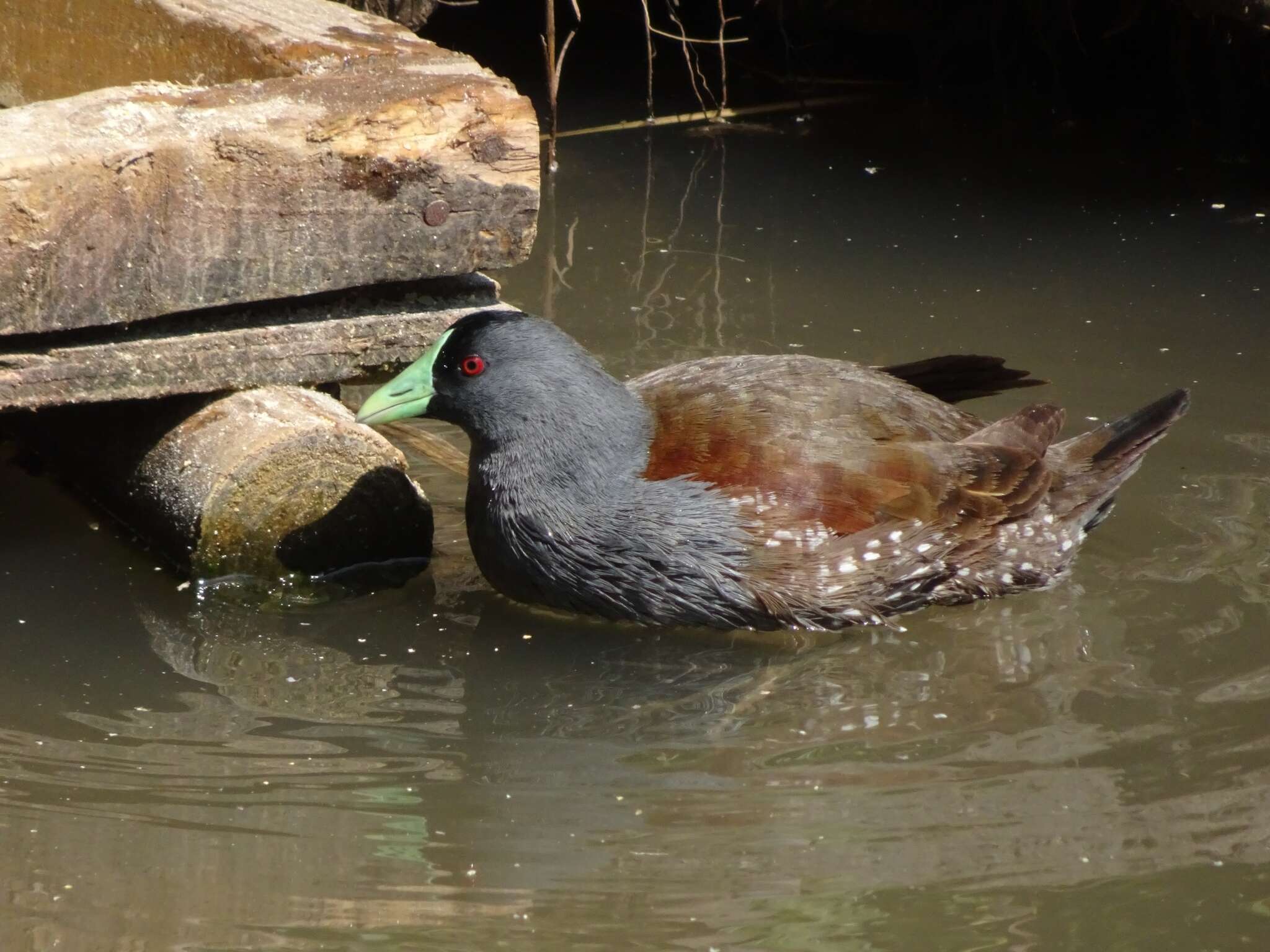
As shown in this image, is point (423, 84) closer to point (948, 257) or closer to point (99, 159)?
point (99, 159)

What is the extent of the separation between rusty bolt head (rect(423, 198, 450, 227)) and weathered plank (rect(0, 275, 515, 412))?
0.37 m

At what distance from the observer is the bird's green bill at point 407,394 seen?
16.4ft

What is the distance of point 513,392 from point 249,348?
0.82 meters

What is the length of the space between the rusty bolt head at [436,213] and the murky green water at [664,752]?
1.15 m

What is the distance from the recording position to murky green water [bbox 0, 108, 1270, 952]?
3.46m

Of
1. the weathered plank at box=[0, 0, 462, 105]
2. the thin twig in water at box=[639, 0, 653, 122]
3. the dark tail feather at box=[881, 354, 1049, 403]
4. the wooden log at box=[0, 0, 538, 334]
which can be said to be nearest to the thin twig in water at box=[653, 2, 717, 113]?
the thin twig in water at box=[639, 0, 653, 122]

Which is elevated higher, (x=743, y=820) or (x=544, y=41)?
(x=544, y=41)

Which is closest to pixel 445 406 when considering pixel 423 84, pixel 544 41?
pixel 423 84

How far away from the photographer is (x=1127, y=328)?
6.95 m

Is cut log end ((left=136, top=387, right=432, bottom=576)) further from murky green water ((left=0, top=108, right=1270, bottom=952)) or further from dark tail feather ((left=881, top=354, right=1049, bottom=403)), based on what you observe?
dark tail feather ((left=881, top=354, right=1049, bottom=403))

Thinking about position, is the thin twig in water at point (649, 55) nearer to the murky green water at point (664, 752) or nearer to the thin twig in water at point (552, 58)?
the thin twig in water at point (552, 58)

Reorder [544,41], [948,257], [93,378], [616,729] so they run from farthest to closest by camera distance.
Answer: [544,41]
[948,257]
[93,378]
[616,729]

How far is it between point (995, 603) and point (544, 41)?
4.53 metres

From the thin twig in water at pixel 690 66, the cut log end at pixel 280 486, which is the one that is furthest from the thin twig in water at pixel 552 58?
the cut log end at pixel 280 486
